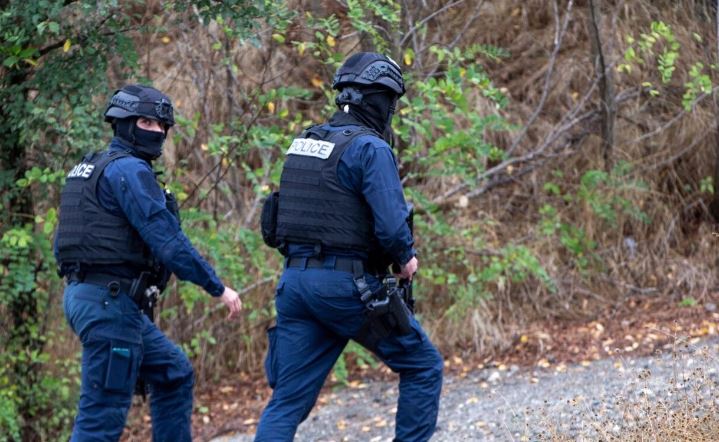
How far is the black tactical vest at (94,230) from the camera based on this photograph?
4719 millimetres

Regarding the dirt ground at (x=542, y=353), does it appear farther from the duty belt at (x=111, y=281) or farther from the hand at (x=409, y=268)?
the hand at (x=409, y=268)

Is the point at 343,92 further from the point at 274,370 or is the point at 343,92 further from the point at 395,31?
the point at 395,31

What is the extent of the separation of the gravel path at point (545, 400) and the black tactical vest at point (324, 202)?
1.31 meters

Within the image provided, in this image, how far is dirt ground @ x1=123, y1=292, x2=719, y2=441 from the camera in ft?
24.5

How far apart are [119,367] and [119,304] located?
11.8 inches

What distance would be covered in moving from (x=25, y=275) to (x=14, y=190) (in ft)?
1.87

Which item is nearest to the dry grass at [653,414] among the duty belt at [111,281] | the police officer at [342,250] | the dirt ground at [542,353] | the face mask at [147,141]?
the police officer at [342,250]

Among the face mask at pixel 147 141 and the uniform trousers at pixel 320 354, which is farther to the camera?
the face mask at pixel 147 141

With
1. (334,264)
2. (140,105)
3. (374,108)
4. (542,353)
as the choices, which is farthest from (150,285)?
(542,353)

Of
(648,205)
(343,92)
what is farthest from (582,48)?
(343,92)

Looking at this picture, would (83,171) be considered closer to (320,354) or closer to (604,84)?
(320,354)

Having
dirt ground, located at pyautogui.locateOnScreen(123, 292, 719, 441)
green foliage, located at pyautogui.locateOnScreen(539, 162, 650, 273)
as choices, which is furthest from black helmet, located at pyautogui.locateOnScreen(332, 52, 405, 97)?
green foliage, located at pyautogui.locateOnScreen(539, 162, 650, 273)

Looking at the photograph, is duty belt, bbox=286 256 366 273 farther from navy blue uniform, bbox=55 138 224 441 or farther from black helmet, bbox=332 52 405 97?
black helmet, bbox=332 52 405 97

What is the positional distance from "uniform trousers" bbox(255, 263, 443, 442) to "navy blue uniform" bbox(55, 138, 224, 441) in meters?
A: 0.47
